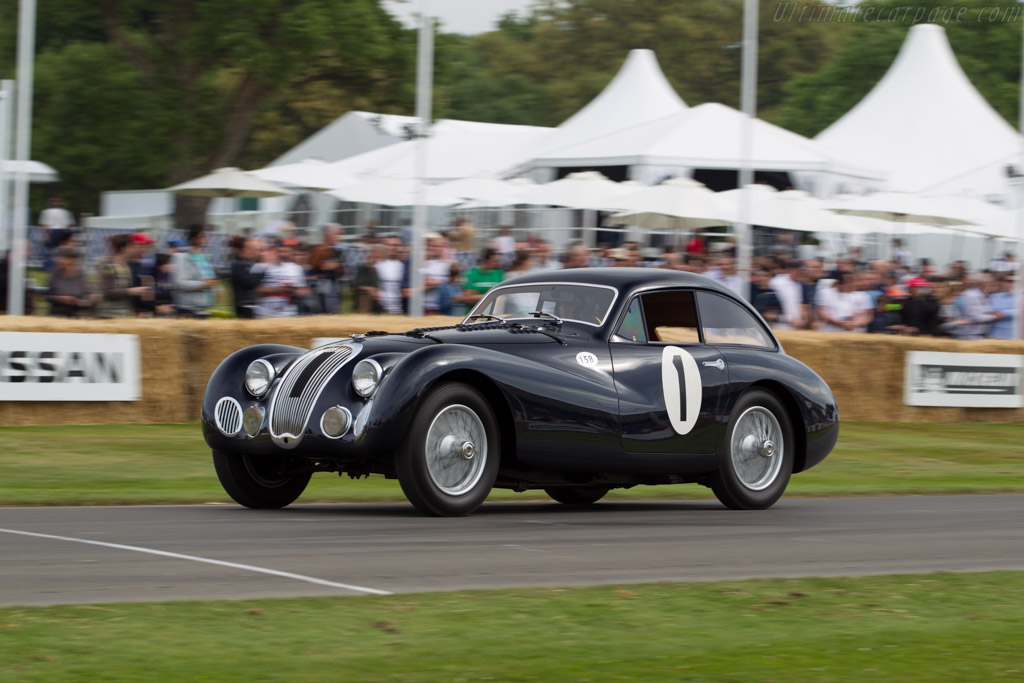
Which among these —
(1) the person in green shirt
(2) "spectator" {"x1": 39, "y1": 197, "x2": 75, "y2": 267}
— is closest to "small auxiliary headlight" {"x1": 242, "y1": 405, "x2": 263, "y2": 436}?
(1) the person in green shirt

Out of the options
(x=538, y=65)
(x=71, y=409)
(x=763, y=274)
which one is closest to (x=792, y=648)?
(x=71, y=409)

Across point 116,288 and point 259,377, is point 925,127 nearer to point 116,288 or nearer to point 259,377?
point 116,288

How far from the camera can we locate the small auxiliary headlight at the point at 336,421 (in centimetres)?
856

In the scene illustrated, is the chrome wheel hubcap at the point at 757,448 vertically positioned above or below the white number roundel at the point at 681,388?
below

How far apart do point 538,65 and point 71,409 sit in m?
69.5

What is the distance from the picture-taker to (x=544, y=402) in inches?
359

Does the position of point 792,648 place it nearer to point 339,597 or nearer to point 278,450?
point 339,597

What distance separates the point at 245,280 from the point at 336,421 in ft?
28.5

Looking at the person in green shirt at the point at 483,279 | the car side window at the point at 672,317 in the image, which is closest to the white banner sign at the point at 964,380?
the person in green shirt at the point at 483,279

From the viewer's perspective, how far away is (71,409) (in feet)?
48.6

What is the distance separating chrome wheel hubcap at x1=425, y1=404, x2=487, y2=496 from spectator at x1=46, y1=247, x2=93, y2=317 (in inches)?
349

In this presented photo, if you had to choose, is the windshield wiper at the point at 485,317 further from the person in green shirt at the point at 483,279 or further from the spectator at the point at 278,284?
the person in green shirt at the point at 483,279

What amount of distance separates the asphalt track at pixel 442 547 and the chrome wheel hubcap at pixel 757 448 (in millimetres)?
278

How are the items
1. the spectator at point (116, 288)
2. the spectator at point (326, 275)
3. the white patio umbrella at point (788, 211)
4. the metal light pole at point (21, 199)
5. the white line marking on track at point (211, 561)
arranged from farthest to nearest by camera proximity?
the white patio umbrella at point (788, 211), the spectator at point (326, 275), the metal light pole at point (21, 199), the spectator at point (116, 288), the white line marking on track at point (211, 561)
